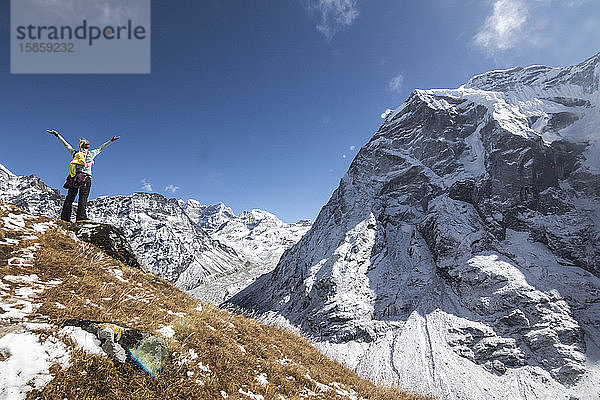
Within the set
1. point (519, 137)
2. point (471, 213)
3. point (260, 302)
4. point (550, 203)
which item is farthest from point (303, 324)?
point (519, 137)

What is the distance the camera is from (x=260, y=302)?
115 metres

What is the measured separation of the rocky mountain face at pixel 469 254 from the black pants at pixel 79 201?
162ft

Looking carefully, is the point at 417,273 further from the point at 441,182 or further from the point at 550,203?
the point at 550,203

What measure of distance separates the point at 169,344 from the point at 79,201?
1112 centimetres

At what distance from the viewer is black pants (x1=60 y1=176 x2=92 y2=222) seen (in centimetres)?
1221

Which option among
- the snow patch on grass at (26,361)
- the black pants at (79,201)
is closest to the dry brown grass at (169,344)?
the snow patch on grass at (26,361)

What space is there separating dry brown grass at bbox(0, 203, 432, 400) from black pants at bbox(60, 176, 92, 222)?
87.9 inches

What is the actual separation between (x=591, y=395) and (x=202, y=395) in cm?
8763

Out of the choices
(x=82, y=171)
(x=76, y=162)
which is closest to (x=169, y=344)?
(x=82, y=171)

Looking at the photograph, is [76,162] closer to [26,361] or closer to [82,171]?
[82,171]

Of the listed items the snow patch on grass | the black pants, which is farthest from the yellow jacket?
the snow patch on grass

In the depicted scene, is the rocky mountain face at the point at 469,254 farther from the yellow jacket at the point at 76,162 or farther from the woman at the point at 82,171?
the yellow jacket at the point at 76,162

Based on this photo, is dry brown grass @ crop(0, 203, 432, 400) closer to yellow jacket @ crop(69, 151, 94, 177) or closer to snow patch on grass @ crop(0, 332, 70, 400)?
snow patch on grass @ crop(0, 332, 70, 400)

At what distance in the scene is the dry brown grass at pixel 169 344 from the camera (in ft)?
14.5
